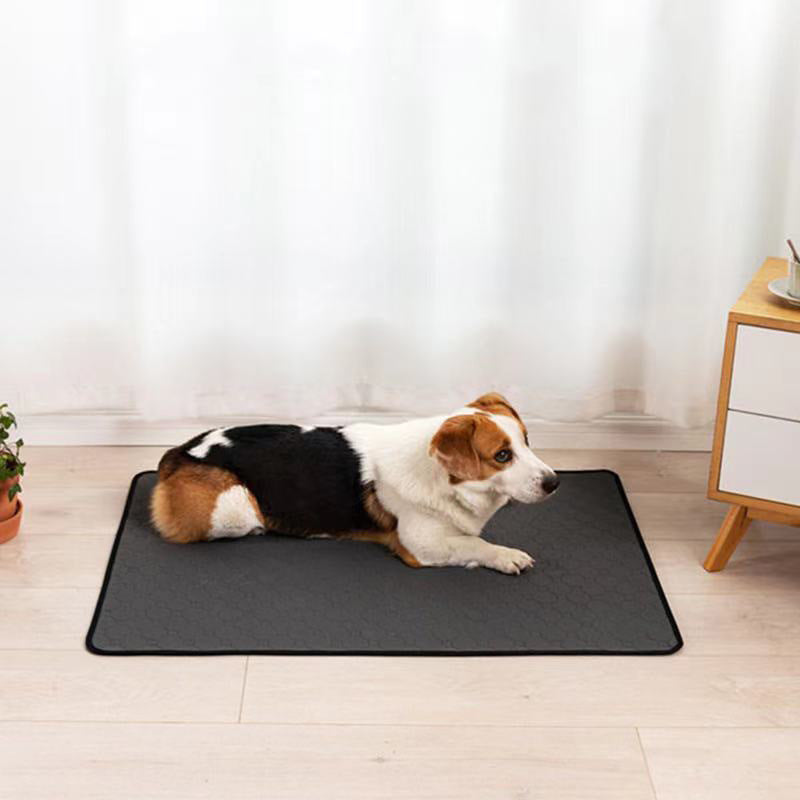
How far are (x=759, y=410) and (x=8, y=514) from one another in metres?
1.56

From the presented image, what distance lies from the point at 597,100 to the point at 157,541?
1.35m

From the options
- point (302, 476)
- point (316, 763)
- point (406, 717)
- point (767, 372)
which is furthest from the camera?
point (302, 476)

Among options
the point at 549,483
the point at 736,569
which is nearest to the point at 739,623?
the point at 736,569

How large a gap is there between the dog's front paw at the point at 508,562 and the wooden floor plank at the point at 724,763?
0.50m

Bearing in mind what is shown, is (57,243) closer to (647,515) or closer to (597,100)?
(597,100)

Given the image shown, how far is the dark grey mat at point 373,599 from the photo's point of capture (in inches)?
93.3

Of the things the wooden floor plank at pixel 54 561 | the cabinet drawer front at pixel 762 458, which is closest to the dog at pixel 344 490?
the wooden floor plank at pixel 54 561

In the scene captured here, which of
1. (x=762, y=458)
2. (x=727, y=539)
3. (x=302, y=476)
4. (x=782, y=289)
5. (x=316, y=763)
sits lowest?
(x=316, y=763)

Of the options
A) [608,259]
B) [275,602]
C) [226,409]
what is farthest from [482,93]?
[275,602]

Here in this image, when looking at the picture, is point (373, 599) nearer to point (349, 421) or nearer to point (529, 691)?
point (529, 691)

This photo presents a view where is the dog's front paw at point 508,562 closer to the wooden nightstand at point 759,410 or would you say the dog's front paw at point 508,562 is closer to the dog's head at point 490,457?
the dog's head at point 490,457

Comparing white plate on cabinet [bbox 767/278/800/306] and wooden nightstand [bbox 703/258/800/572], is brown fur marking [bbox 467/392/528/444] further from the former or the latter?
white plate on cabinet [bbox 767/278/800/306]

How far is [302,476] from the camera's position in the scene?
2.61 meters

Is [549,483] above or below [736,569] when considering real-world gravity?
above
